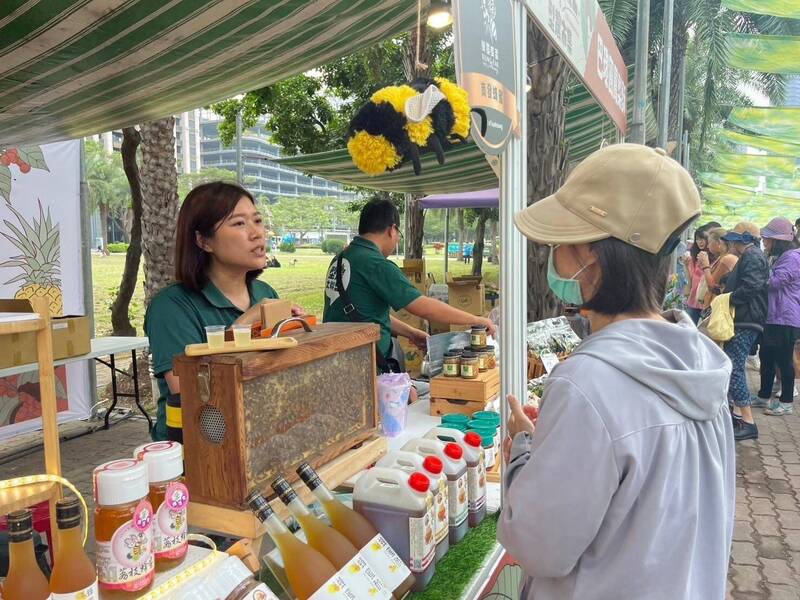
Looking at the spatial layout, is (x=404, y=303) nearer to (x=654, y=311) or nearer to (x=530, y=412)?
(x=530, y=412)

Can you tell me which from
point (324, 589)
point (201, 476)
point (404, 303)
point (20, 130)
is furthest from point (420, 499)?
point (20, 130)

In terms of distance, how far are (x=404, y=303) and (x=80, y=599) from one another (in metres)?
2.34

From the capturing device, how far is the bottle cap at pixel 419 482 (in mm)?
1423

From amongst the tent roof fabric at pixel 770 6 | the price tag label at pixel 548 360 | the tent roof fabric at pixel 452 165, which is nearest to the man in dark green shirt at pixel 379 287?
the price tag label at pixel 548 360

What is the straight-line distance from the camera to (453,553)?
167cm

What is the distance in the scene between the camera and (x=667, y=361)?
106cm

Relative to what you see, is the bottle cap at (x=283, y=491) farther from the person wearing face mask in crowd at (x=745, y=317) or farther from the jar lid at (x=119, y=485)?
the person wearing face mask in crowd at (x=745, y=317)

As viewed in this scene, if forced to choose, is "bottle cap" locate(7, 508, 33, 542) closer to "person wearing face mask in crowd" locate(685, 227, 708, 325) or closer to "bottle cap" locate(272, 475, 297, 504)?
"bottle cap" locate(272, 475, 297, 504)

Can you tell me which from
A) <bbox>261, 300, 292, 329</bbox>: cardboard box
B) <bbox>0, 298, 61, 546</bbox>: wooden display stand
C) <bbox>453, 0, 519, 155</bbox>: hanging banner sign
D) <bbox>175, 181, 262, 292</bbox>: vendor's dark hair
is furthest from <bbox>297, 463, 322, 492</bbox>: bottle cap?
<bbox>453, 0, 519, 155</bbox>: hanging banner sign

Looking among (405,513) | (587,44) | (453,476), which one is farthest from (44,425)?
(587,44)

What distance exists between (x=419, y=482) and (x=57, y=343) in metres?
4.29

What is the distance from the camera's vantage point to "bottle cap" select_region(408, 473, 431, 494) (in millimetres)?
1423

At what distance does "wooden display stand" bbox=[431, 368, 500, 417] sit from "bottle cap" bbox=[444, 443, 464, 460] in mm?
886

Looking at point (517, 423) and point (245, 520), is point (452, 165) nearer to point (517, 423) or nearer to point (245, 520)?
point (517, 423)
